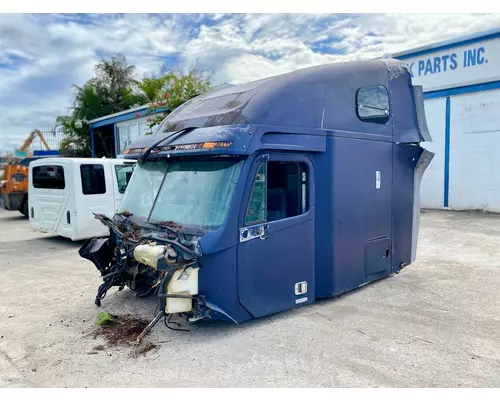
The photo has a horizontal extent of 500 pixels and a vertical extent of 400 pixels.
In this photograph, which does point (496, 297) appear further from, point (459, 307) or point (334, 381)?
point (334, 381)

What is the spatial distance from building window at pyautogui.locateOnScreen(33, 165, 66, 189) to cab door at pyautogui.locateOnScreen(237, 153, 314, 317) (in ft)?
21.3

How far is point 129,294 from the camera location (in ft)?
18.9

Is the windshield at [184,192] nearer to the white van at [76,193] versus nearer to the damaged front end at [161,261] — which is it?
the damaged front end at [161,261]

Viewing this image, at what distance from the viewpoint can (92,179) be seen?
31.3ft

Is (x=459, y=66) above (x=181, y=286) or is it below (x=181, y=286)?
above

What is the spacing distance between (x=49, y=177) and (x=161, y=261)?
7.23m

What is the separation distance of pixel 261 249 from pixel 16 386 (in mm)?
2507

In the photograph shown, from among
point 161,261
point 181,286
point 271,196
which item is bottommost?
point 181,286

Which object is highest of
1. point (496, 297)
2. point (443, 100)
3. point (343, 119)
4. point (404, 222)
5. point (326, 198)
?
point (443, 100)

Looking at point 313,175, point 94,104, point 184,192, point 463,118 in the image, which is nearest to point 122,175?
point 184,192

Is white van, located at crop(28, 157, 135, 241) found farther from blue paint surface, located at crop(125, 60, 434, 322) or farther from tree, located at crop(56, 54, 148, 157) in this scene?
tree, located at crop(56, 54, 148, 157)

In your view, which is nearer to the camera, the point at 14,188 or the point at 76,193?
the point at 76,193

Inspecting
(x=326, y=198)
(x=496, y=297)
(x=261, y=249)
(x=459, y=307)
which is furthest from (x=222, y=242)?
(x=496, y=297)

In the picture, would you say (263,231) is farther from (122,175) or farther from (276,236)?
(122,175)
